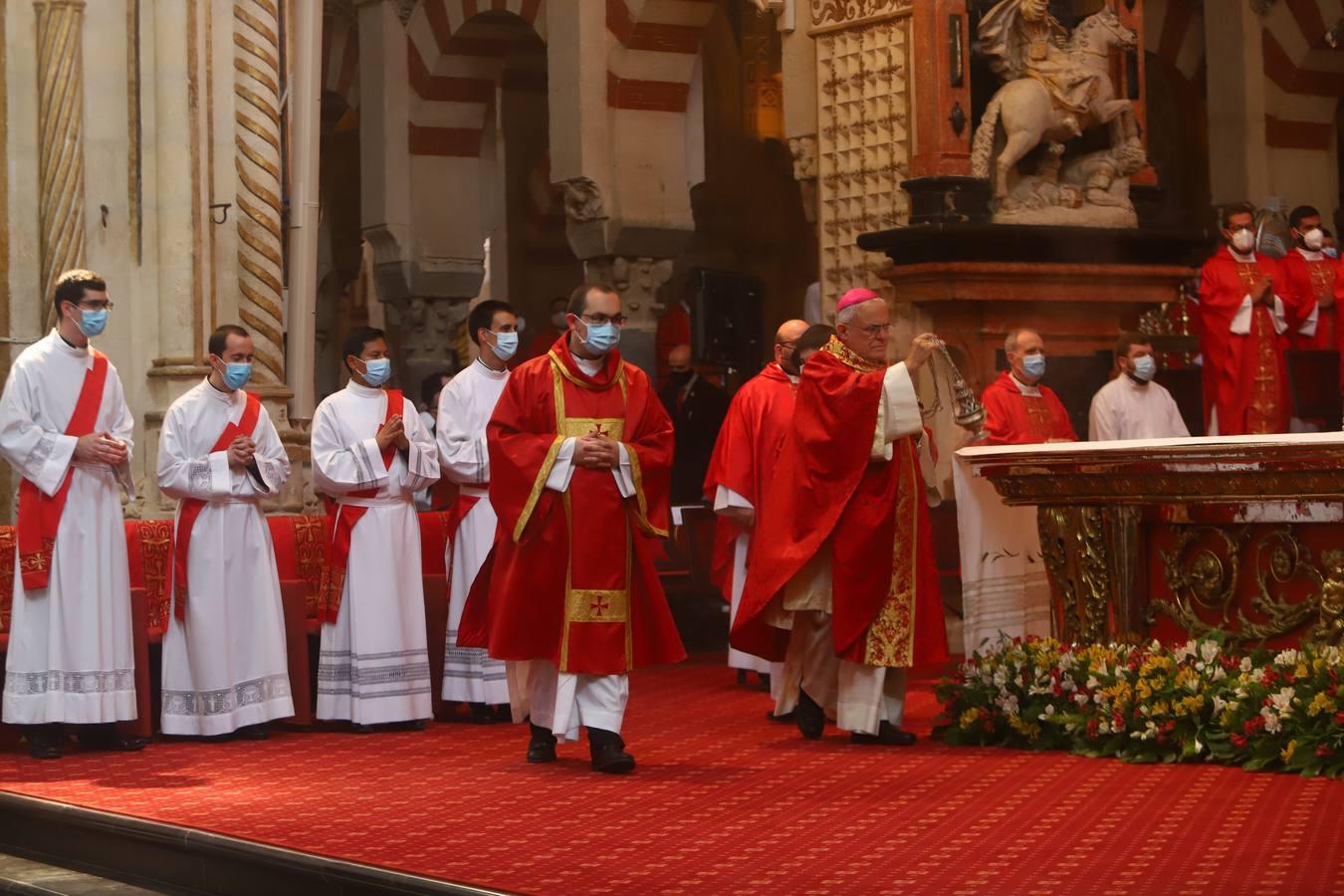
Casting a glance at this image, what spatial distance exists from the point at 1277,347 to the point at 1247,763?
5.75m

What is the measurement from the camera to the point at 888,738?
24.6 ft

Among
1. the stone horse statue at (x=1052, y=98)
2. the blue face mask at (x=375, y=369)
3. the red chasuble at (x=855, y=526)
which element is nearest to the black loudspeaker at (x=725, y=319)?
the stone horse statue at (x=1052, y=98)

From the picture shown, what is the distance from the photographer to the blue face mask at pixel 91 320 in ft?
25.5

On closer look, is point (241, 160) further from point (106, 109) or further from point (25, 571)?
point (25, 571)

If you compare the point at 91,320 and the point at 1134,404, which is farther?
the point at 1134,404

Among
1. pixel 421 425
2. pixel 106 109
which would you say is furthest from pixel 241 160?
pixel 421 425

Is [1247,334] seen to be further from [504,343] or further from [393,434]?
[393,434]

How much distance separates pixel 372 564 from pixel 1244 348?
18.7ft

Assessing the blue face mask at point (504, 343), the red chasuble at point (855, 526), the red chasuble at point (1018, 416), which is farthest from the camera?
the red chasuble at point (1018, 416)

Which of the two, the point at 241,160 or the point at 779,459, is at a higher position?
the point at 241,160

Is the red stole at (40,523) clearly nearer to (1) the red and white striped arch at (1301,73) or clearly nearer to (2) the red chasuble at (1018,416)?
(2) the red chasuble at (1018,416)

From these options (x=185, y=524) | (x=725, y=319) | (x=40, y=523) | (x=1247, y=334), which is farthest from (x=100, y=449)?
(x=725, y=319)

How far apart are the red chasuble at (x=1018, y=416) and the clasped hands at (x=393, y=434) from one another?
270 cm

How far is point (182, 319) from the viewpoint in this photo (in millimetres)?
9562
